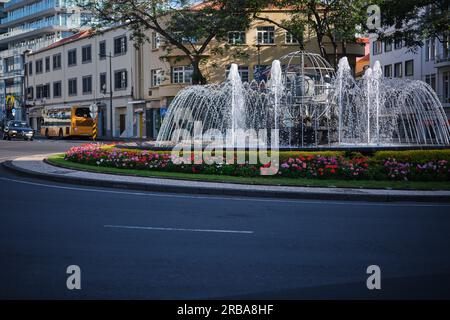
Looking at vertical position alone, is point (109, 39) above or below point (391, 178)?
above

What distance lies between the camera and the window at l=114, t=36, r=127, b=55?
58803 mm

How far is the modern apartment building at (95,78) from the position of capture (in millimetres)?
58344

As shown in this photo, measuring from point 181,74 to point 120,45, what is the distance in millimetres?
11882

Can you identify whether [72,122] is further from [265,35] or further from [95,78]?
[265,35]

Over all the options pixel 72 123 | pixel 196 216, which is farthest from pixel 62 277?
pixel 72 123

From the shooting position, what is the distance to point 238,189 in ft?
49.1

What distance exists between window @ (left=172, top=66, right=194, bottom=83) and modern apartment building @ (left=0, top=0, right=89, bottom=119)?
33.2 m

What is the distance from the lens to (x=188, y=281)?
6293mm

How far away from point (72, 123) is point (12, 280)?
52672 mm

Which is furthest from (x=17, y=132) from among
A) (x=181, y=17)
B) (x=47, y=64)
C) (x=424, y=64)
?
(x=424, y=64)

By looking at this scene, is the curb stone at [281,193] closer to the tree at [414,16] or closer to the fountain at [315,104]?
the fountain at [315,104]

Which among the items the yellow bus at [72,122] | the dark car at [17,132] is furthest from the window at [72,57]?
the dark car at [17,132]

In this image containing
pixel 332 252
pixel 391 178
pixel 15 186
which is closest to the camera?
pixel 332 252
